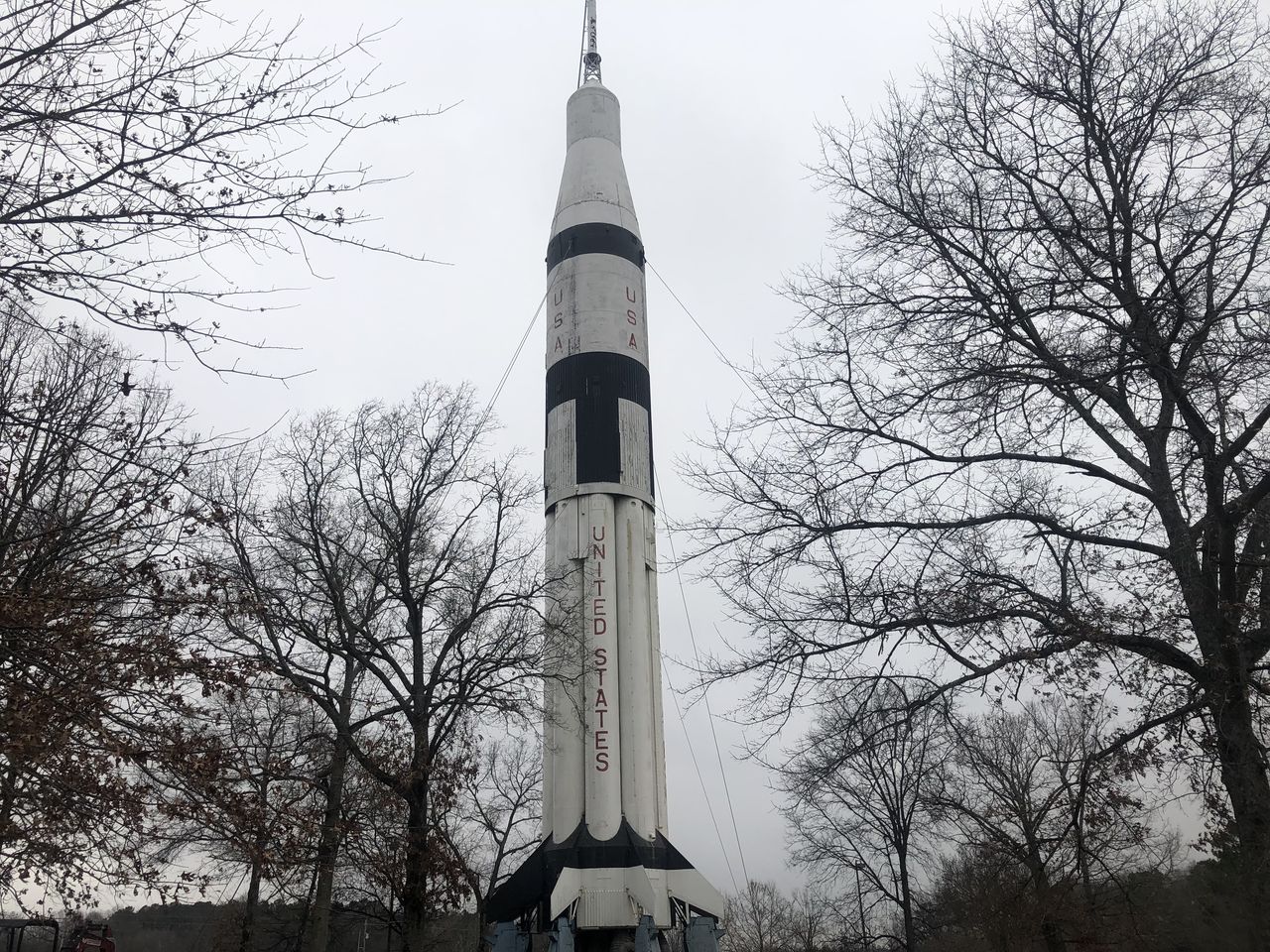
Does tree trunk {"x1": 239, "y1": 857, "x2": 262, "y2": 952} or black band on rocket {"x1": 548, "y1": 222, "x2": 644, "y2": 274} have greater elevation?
black band on rocket {"x1": 548, "y1": 222, "x2": 644, "y2": 274}

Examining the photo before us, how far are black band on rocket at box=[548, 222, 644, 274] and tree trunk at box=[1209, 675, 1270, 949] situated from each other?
11.6m

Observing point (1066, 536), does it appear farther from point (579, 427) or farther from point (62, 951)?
point (62, 951)

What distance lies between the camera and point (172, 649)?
23.2ft

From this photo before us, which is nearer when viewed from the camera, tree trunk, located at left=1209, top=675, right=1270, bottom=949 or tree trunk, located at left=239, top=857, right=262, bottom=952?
tree trunk, located at left=1209, top=675, right=1270, bottom=949

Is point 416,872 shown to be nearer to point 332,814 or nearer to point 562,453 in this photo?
point 332,814

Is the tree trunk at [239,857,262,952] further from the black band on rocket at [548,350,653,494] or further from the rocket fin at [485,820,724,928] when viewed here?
the black band on rocket at [548,350,653,494]

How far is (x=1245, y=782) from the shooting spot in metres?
7.38

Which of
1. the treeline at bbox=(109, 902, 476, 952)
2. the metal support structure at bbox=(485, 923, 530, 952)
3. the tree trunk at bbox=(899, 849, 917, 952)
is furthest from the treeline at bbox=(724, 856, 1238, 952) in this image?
the treeline at bbox=(109, 902, 476, 952)

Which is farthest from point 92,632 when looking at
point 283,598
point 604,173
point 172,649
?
point 604,173

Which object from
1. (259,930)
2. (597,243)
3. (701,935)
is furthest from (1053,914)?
(259,930)

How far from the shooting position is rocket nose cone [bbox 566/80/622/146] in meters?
17.9

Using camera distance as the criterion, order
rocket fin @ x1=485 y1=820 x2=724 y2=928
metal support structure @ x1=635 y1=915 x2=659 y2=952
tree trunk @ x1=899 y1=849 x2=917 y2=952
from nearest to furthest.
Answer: metal support structure @ x1=635 y1=915 x2=659 y2=952 < rocket fin @ x1=485 y1=820 x2=724 y2=928 < tree trunk @ x1=899 y1=849 x2=917 y2=952

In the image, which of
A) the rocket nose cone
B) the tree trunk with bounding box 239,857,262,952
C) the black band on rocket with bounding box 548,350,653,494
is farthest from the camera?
the tree trunk with bounding box 239,857,262,952

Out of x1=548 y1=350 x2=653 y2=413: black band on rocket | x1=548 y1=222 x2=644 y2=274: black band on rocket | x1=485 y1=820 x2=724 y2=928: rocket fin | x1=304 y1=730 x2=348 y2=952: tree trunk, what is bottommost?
x1=485 y1=820 x2=724 y2=928: rocket fin
